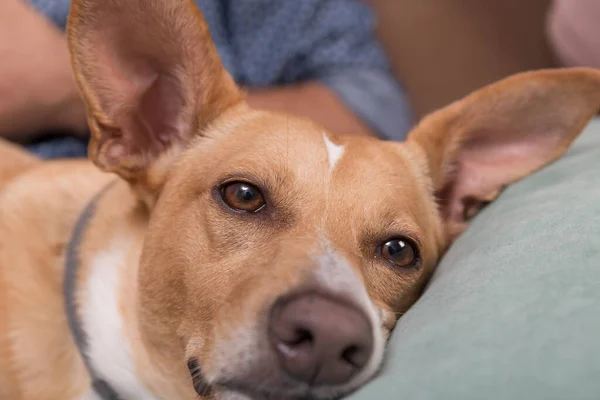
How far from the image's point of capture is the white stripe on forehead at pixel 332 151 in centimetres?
131

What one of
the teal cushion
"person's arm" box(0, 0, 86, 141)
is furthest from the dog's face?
"person's arm" box(0, 0, 86, 141)

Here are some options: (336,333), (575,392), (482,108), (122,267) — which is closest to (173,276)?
(122,267)

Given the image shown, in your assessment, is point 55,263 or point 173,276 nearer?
point 173,276

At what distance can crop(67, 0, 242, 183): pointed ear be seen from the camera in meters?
1.32

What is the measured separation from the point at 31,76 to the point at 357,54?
4.88ft

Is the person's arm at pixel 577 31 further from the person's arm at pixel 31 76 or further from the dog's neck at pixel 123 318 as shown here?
the person's arm at pixel 31 76

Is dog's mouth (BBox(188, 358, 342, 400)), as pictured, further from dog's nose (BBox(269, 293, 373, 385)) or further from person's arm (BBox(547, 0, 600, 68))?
person's arm (BBox(547, 0, 600, 68))

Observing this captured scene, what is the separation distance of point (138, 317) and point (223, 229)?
1.19 feet

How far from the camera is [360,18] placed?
2.72 meters

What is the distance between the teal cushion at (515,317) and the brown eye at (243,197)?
1.33ft

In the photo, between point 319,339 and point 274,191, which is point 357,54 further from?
point 319,339

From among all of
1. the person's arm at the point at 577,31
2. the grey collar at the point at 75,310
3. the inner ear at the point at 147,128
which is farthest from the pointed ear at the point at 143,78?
the person's arm at the point at 577,31

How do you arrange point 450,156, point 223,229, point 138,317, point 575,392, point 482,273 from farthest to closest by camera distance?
point 450,156 → point 138,317 → point 223,229 → point 482,273 → point 575,392

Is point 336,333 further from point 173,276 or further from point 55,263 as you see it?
point 55,263
